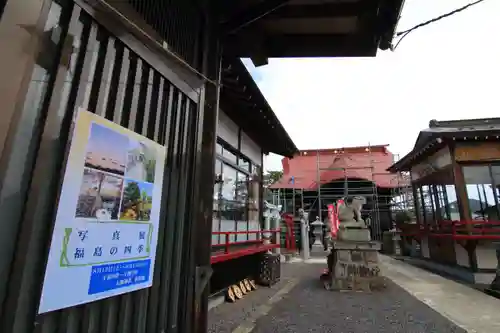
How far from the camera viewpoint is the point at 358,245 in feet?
25.7

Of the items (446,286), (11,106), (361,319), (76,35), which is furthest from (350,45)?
(446,286)

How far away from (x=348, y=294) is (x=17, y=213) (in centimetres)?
757

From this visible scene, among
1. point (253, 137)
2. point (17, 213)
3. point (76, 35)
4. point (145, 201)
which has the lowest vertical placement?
point (17, 213)

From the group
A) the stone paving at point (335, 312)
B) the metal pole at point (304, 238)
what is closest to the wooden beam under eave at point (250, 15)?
the stone paving at point (335, 312)

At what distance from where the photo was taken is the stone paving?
473cm

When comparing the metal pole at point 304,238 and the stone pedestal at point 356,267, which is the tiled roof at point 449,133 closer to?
the stone pedestal at point 356,267

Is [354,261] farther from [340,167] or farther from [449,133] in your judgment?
[340,167]

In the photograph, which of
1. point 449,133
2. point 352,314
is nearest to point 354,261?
point 352,314

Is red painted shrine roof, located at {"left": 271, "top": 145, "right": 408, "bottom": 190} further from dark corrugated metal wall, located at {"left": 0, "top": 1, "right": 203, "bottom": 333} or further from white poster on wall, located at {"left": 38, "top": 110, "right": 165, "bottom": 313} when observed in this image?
white poster on wall, located at {"left": 38, "top": 110, "right": 165, "bottom": 313}

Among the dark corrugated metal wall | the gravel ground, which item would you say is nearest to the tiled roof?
the gravel ground

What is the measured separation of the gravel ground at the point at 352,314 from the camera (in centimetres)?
472

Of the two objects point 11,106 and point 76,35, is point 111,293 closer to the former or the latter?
point 11,106

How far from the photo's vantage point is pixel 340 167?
18297 mm

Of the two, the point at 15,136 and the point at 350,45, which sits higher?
the point at 350,45
